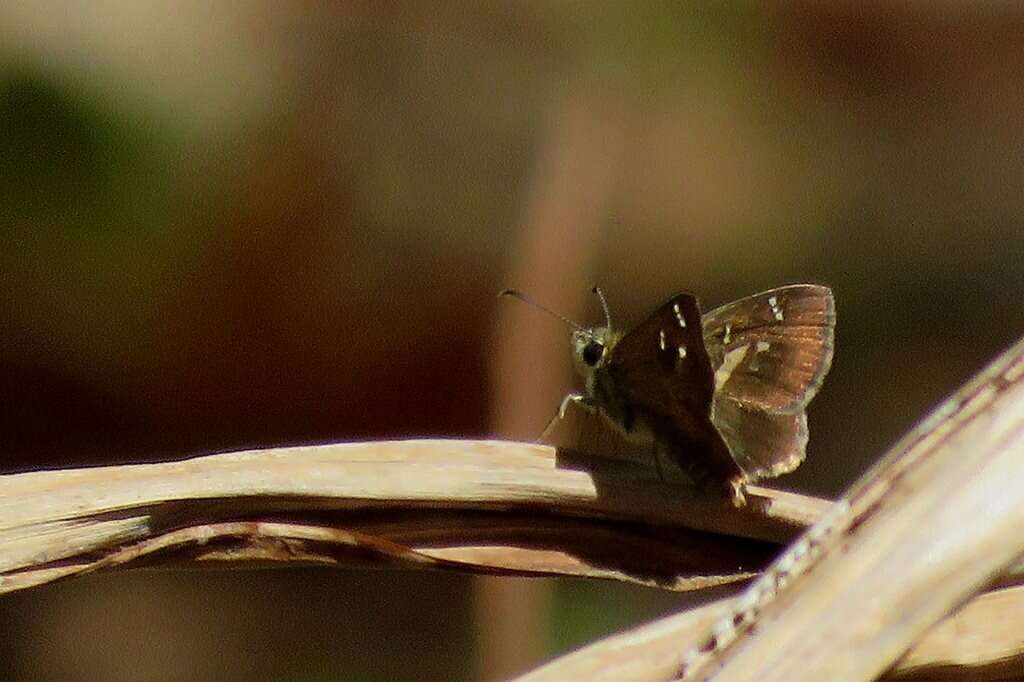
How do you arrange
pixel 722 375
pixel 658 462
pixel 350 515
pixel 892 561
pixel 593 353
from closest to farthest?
pixel 892 561 → pixel 350 515 → pixel 658 462 → pixel 722 375 → pixel 593 353

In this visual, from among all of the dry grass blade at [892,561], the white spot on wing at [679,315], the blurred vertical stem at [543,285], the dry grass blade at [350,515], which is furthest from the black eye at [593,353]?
the dry grass blade at [892,561]

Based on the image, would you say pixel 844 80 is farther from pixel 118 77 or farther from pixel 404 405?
pixel 118 77

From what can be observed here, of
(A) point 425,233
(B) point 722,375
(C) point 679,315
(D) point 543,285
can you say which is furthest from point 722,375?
(A) point 425,233

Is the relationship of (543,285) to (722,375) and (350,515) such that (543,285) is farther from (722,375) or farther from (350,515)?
(350,515)

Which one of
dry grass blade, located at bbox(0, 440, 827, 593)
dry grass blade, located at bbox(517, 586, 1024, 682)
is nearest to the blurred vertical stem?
dry grass blade, located at bbox(0, 440, 827, 593)

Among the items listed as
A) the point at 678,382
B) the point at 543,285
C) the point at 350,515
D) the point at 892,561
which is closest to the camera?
the point at 892,561

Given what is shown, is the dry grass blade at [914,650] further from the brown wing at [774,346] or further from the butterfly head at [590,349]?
the butterfly head at [590,349]

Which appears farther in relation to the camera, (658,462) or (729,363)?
(729,363)
